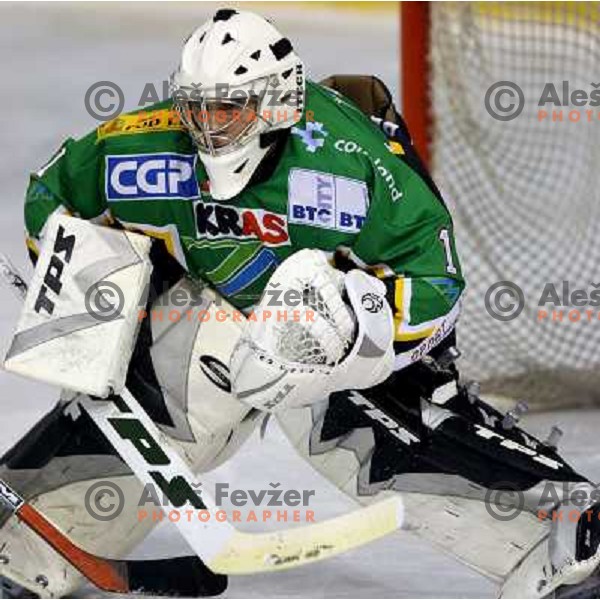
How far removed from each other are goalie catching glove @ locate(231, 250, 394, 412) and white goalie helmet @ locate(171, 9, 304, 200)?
0.77 feet

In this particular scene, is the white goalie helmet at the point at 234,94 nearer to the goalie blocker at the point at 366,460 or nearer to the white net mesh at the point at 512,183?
the goalie blocker at the point at 366,460

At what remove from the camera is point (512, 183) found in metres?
4.82

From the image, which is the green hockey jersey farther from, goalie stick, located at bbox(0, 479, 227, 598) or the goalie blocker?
goalie stick, located at bbox(0, 479, 227, 598)

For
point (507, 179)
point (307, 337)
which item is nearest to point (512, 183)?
point (507, 179)

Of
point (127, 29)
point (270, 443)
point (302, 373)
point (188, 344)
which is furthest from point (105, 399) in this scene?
point (127, 29)

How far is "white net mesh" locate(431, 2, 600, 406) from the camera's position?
4.57m

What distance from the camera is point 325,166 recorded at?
3.21m

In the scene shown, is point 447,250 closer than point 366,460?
Yes

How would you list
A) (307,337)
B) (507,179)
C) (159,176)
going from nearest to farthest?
(307,337)
(159,176)
(507,179)

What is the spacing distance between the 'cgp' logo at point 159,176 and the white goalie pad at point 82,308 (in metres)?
0.07

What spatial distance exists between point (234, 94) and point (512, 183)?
175 cm

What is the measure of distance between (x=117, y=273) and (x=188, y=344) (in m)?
0.15

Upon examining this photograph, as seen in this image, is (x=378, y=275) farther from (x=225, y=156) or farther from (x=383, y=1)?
(x=383, y=1)

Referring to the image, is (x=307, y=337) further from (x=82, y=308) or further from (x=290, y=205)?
(x=82, y=308)
